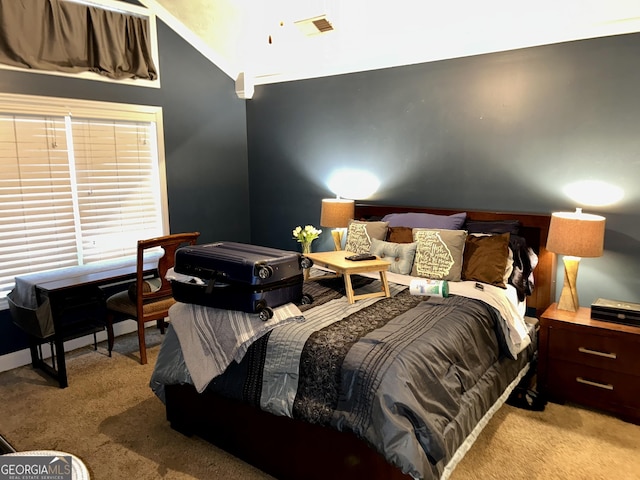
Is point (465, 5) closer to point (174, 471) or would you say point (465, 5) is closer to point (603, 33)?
point (603, 33)

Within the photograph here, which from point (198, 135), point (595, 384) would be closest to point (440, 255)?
point (595, 384)

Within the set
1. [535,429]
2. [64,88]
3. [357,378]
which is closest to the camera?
[357,378]

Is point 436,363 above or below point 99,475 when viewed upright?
above

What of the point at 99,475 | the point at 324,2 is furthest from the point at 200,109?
the point at 99,475

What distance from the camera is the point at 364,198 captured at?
4.16 metres

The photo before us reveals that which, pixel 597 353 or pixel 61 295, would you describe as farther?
Answer: pixel 61 295

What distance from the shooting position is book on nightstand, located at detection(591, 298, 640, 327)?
8.53 ft

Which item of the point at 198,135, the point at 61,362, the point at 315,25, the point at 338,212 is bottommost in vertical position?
the point at 61,362

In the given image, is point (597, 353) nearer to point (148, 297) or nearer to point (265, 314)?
point (265, 314)

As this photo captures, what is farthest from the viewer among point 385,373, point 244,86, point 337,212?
point 244,86

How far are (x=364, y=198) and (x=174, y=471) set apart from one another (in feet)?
8.80

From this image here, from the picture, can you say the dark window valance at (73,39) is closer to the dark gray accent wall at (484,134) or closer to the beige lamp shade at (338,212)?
the dark gray accent wall at (484,134)

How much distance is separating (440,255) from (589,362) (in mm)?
1047

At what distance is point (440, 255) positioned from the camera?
300 centimetres
